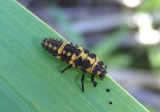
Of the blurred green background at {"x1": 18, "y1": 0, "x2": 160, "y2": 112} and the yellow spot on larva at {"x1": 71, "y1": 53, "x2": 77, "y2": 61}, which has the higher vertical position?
the yellow spot on larva at {"x1": 71, "y1": 53, "x2": 77, "y2": 61}

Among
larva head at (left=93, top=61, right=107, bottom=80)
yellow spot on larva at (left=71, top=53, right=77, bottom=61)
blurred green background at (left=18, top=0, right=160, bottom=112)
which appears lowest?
blurred green background at (left=18, top=0, right=160, bottom=112)

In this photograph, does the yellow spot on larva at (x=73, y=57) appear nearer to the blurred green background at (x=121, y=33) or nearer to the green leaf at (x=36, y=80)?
the green leaf at (x=36, y=80)

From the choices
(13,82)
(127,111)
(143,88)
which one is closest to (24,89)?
(13,82)

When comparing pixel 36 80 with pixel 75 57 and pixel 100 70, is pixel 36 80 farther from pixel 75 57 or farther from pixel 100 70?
pixel 100 70

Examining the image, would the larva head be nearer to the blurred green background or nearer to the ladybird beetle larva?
the ladybird beetle larva

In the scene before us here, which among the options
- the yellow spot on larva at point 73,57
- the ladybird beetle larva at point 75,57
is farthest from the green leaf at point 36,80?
the yellow spot on larva at point 73,57

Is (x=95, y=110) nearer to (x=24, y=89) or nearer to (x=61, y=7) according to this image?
(x=24, y=89)

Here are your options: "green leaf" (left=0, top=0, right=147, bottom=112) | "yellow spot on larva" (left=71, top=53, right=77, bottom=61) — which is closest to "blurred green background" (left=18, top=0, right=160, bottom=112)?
"yellow spot on larva" (left=71, top=53, right=77, bottom=61)

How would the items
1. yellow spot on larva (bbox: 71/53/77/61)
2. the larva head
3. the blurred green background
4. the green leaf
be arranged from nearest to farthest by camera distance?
1. the green leaf
2. the larva head
3. yellow spot on larva (bbox: 71/53/77/61)
4. the blurred green background
